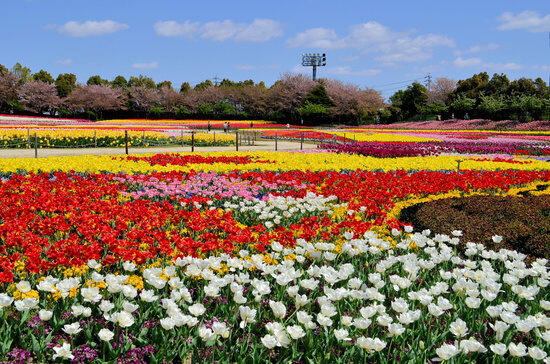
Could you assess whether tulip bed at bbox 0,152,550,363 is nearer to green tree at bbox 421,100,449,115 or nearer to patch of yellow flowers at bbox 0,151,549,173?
patch of yellow flowers at bbox 0,151,549,173

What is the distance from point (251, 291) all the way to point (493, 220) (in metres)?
4.27

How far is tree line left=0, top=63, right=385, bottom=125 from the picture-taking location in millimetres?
62844

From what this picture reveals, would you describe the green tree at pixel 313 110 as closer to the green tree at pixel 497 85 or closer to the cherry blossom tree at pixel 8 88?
the green tree at pixel 497 85

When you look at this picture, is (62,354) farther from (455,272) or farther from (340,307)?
(455,272)

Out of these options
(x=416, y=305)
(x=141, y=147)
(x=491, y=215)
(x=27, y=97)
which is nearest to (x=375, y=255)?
(x=416, y=305)

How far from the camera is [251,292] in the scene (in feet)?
11.4

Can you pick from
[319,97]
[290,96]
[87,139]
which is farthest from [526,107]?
[87,139]

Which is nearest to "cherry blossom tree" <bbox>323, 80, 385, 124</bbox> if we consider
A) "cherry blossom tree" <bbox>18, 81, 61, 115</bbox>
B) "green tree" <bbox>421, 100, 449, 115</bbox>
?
"green tree" <bbox>421, 100, 449, 115</bbox>

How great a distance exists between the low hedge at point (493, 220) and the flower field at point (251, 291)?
0.43m

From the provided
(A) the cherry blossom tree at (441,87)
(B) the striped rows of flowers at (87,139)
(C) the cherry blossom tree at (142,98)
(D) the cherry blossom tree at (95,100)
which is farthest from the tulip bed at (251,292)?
(A) the cherry blossom tree at (441,87)

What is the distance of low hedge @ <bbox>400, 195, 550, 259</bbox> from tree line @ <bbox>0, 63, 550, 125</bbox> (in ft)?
177

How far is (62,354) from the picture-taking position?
2350 millimetres

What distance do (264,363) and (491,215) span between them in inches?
192

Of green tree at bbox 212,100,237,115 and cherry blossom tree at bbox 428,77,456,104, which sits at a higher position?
cherry blossom tree at bbox 428,77,456,104
